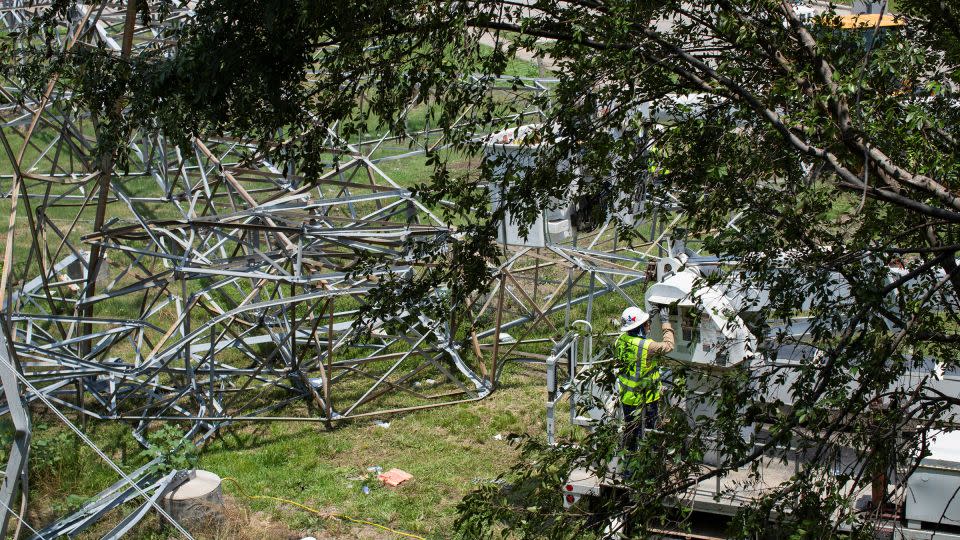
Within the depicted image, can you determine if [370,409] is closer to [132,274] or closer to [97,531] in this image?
[97,531]

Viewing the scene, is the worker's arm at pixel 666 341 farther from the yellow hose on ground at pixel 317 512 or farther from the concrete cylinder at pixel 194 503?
the concrete cylinder at pixel 194 503

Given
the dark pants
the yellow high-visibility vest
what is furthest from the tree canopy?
the dark pants

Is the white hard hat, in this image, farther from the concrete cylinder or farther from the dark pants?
the concrete cylinder

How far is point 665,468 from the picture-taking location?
5727 millimetres

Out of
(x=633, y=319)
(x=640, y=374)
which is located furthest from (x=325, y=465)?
(x=640, y=374)

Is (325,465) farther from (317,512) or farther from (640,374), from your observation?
(640,374)

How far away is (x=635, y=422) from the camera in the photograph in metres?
6.02

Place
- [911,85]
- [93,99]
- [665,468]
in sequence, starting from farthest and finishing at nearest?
[93,99]
[911,85]
[665,468]

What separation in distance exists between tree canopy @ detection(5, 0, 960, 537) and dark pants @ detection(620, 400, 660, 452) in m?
0.37

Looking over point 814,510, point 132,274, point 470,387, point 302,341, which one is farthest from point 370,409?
point 814,510

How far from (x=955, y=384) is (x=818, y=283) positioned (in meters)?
Result: 3.97

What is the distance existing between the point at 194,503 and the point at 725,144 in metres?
5.59

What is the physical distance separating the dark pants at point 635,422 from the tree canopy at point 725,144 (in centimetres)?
37

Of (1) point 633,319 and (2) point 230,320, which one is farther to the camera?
(2) point 230,320
